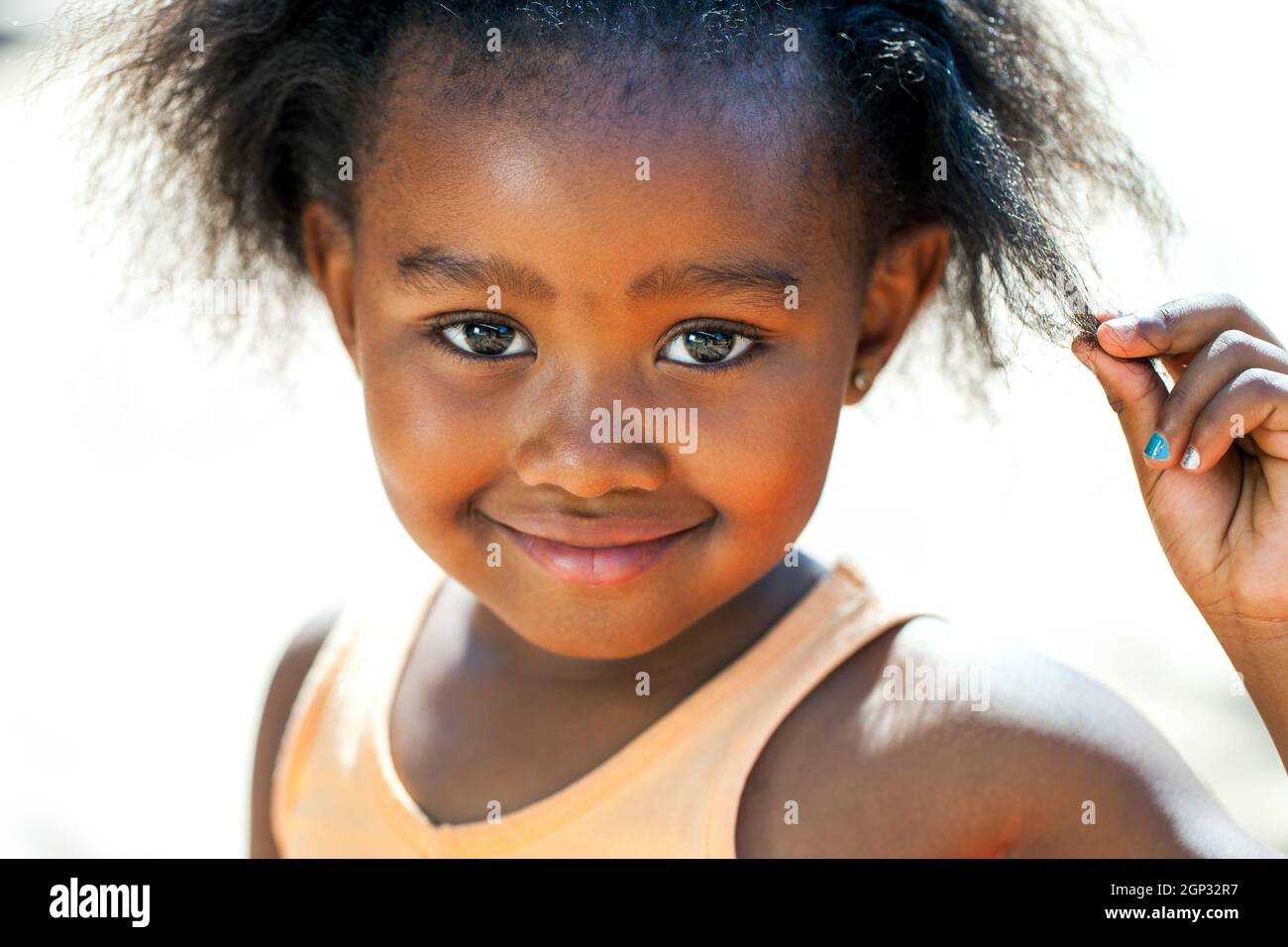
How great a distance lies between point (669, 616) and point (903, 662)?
1.12ft

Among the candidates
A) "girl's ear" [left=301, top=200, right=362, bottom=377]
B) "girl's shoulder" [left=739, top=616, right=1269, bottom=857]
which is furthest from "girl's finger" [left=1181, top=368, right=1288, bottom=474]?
"girl's ear" [left=301, top=200, right=362, bottom=377]

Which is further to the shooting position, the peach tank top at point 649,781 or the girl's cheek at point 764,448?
the peach tank top at point 649,781

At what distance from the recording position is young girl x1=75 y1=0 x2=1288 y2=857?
168 centimetres

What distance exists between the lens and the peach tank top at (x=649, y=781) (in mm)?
1949

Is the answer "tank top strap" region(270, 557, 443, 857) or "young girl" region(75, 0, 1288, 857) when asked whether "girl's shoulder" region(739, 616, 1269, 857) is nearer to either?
"young girl" region(75, 0, 1288, 857)

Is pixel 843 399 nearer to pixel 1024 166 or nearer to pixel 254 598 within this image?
pixel 1024 166

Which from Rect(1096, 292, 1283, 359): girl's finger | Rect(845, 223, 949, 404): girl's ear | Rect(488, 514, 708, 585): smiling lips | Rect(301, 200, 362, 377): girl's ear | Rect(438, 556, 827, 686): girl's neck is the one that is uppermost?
Rect(301, 200, 362, 377): girl's ear

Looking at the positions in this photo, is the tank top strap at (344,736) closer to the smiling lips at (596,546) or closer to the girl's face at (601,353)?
the girl's face at (601,353)

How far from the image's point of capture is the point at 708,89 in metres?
1.69

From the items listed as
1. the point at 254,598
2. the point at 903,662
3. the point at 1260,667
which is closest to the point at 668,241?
the point at 903,662

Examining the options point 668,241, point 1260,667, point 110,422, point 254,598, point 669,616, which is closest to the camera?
point 668,241

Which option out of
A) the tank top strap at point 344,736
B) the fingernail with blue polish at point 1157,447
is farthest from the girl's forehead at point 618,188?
the tank top strap at point 344,736

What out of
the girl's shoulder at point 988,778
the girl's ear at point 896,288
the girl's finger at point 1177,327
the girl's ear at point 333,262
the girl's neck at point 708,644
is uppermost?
the girl's ear at point 333,262
